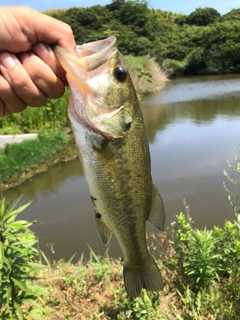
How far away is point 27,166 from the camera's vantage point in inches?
307

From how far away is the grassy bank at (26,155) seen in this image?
7305mm

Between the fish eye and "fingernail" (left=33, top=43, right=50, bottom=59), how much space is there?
11.6 inches

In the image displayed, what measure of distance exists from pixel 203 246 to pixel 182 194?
3.41 metres

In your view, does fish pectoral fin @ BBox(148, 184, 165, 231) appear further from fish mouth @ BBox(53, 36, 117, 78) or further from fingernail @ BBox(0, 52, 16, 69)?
fingernail @ BBox(0, 52, 16, 69)

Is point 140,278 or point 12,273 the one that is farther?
point 12,273

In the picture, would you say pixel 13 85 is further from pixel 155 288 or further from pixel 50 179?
pixel 50 179

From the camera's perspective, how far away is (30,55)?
1438 millimetres

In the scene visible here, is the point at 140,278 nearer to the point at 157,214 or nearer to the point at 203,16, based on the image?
the point at 157,214

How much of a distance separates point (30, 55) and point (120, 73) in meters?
0.37

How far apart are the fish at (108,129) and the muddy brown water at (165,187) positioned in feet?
6.17

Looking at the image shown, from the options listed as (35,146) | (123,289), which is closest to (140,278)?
(123,289)

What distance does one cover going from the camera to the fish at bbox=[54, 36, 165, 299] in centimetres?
132

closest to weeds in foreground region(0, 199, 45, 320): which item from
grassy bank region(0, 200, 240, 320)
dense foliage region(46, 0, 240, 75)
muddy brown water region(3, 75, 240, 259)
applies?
grassy bank region(0, 200, 240, 320)

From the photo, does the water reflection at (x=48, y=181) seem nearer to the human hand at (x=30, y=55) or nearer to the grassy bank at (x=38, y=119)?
the grassy bank at (x=38, y=119)
